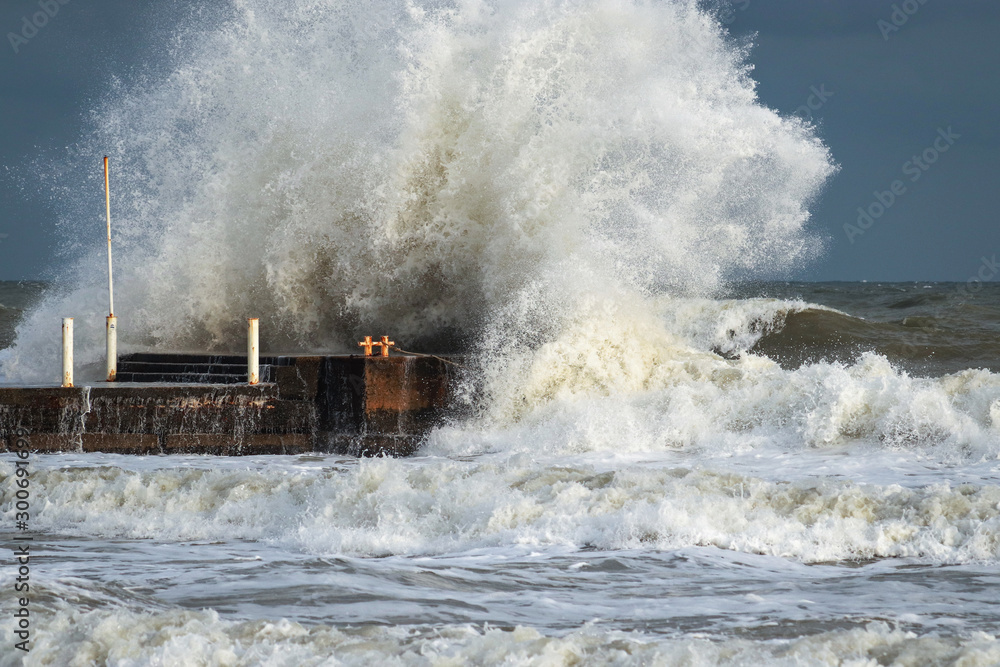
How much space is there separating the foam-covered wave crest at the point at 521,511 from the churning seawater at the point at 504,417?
27 millimetres

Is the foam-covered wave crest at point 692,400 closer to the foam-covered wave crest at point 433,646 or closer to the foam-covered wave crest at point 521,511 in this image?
the foam-covered wave crest at point 521,511

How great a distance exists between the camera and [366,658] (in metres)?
3.75

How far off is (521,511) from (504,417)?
3007 millimetres

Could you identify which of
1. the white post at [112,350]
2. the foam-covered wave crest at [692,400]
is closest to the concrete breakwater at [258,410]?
the white post at [112,350]

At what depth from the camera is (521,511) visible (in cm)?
596

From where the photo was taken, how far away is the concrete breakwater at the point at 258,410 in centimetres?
819

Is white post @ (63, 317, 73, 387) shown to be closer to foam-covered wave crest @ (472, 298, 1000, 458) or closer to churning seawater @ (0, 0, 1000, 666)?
churning seawater @ (0, 0, 1000, 666)

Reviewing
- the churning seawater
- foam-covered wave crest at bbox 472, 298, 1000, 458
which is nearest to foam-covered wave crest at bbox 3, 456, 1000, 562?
the churning seawater

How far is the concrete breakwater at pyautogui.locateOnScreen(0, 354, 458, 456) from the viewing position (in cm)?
819

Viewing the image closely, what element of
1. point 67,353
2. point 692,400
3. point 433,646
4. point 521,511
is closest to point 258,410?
point 67,353

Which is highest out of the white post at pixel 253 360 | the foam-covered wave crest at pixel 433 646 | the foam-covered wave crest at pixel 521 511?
the white post at pixel 253 360

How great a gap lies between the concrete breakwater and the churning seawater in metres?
0.29

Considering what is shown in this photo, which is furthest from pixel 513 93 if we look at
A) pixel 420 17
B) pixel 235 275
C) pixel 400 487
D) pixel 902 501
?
pixel 902 501

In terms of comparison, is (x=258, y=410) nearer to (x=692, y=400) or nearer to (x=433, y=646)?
(x=692, y=400)
